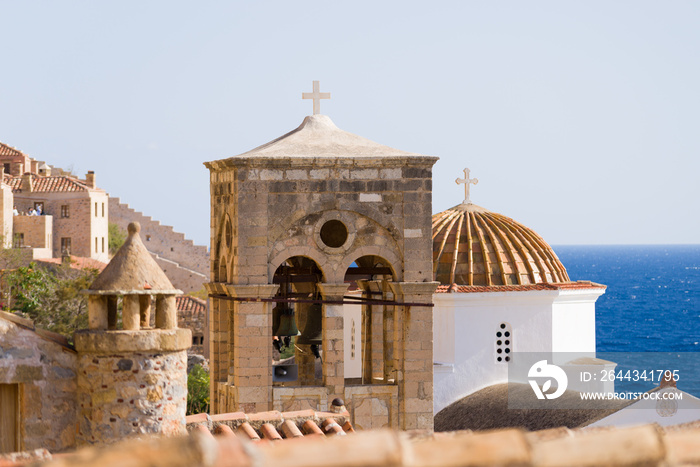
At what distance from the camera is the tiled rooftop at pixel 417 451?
3.33 meters

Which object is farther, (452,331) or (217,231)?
(452,331)

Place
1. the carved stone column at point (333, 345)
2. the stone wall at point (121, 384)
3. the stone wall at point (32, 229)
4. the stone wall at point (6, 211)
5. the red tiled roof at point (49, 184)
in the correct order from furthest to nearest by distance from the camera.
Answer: the red tiled roof at point (49, 184)
the stone wall at point (32, 229)
the stone wall at point (6, 211)
the carved stone column at point (333, 345)
the stone wall at point (121, 384)

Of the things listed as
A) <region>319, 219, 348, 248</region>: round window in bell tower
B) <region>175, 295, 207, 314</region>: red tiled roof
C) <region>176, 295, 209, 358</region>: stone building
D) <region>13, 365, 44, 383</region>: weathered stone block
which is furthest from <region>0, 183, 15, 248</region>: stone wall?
<region>13, 365, 44, 383</region>: weathered stone block

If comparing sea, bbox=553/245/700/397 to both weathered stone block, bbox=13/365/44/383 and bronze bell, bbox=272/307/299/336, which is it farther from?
weathered stone block, bbox=13/365/44/383

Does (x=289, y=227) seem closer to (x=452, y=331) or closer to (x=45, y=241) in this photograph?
(x=452, y=331)

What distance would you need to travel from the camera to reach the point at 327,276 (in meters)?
14.8

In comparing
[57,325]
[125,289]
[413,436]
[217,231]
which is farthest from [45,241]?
[413,436]

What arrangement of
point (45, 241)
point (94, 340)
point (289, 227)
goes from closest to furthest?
point (94, 340)
point (289, 227)
point (45, 241)

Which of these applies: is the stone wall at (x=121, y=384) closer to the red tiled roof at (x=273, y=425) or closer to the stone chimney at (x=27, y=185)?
the red tiled roof at (x=273, y=425)

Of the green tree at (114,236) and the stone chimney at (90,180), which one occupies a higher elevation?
the stone chimney at (90,180)

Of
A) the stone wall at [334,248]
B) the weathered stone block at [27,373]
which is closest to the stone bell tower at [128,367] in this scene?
the weathered stone block at [27,373]

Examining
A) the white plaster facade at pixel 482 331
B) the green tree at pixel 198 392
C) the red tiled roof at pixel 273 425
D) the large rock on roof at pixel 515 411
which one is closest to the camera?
the red tiled roof at pixel 273 425

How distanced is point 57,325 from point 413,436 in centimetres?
4372

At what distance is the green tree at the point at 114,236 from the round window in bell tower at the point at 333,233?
189 feet
